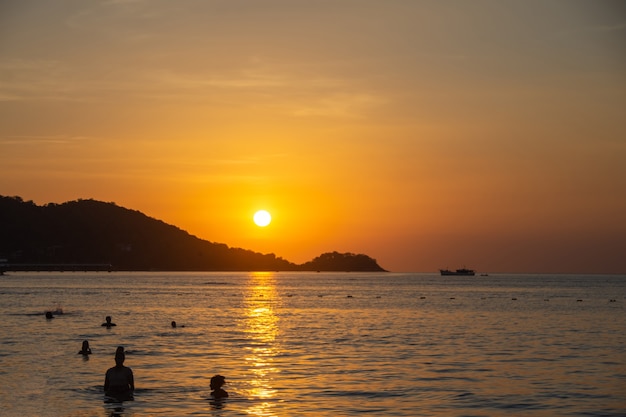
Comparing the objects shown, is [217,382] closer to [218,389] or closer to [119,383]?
[218,389]

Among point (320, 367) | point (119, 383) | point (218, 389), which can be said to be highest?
point (119, 383)

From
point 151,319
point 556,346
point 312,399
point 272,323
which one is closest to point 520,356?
point 556,346

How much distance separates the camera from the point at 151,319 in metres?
95.9

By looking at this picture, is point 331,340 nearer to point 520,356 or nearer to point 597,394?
point 520,356

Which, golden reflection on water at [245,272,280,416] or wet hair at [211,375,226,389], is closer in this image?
golden reflection on water at [245,272,280,416]

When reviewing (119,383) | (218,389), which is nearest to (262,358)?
(218,389)

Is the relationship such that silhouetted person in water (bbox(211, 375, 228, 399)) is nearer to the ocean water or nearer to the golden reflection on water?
the ocean water

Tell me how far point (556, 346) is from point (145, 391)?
3819 cm

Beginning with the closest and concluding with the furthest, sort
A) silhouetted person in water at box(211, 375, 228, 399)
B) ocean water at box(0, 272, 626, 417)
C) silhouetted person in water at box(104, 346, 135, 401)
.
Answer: ocean water at box(0, 272, 626, 417), silhouetted person in water at box(211, 375, 228, 399), silhouetted person in water at box(104, 346, 135, 401)

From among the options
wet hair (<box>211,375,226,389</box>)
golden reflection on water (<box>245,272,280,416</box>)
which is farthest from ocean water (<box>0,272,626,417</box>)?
wet hair (<box>211,375,226,389</box>)

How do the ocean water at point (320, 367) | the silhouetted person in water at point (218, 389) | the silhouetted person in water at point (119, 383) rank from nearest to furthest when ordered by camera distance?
the ocean water at point (320, 367) < the silhouetted person in water at point (218, 389) < the silhouetted person in water at point (119, 383)

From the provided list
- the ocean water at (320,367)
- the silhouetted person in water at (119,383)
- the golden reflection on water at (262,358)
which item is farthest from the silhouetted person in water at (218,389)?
the silhouetted person in water at (119,383)

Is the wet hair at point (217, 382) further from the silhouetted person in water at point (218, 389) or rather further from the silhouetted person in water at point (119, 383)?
the silhouetted person in water at point (119, 383)

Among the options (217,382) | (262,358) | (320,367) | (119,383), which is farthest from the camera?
(262,358)
